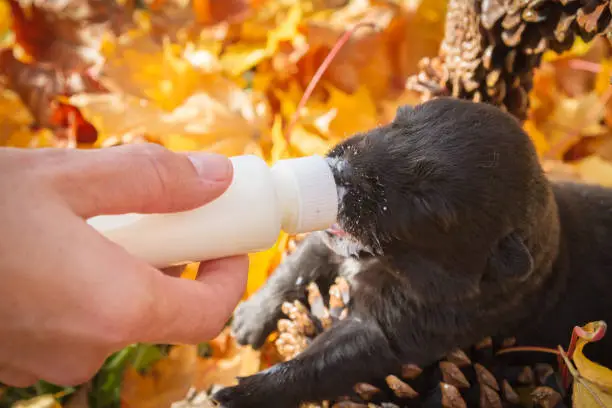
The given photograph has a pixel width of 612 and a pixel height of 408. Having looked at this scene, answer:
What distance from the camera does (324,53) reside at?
198 centimetres

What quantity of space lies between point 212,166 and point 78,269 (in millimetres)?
257

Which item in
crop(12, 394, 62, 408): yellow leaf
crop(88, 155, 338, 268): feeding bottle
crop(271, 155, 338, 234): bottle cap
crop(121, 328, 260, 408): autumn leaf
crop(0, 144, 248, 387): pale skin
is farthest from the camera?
crop(121, 328, 260, 408): autumn leaf

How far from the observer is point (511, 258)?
117 cm

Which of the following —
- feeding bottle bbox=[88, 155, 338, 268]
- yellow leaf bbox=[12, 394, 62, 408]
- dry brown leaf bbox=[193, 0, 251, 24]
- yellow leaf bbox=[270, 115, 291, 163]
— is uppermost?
dry brown leaf bbox=[193, 0, 251, 24]

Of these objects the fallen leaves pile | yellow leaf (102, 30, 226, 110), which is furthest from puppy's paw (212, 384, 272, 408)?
yellow leaf (102, 30, 226, 110)

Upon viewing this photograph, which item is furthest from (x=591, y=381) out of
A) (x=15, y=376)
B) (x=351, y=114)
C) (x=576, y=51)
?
(x=576, y=51)

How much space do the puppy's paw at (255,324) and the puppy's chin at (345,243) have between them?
42cm

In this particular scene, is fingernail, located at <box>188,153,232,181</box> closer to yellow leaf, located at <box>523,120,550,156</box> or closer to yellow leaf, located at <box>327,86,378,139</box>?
yellow leaf, located at <box>327,86,378,139</box>

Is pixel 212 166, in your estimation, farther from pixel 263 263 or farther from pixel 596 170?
pixel 596 170

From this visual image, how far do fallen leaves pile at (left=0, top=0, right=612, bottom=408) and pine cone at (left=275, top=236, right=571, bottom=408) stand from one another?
1.26ft

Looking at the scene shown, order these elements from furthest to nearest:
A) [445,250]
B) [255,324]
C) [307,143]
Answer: [307,143] → [255,324] → [445,250]

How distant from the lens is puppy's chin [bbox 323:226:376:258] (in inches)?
46.5

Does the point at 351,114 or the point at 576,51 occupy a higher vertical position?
the point at 576,51

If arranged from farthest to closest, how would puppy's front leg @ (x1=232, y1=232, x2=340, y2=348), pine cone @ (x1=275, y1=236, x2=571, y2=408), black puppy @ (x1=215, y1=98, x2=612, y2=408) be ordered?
1. puppy's front leg @ (x1=232, y1=232, x2=340, y2=348)
2. pine cone @ (x1=275, y1=236, x2=571, y2=408)
3. black puppy @ (x1=215, y1=98, x2=612, y2=408)
